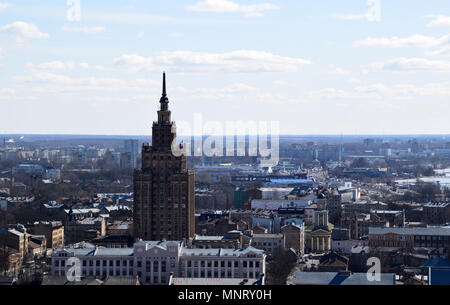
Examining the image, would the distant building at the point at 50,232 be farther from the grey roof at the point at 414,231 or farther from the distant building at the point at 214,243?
the grey roof at the point at 414,231

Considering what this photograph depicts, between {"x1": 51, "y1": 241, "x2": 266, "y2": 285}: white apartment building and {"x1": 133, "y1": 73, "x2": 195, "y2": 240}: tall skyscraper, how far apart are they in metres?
3.51

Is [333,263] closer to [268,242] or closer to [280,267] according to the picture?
[280,267]

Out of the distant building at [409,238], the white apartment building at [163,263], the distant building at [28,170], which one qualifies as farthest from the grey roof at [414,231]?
the distant building at [28,170]

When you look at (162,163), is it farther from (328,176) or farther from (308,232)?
(328,176)

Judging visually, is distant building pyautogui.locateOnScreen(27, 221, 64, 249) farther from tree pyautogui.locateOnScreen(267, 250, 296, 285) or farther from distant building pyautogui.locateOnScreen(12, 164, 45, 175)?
distant building pyautogui.locateOnScreen(12, 164, 45, 175)

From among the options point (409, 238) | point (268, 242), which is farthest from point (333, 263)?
point (409, 238)

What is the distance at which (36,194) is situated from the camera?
40344 millimetres

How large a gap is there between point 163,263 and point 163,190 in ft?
14.9

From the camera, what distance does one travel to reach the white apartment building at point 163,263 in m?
15.7

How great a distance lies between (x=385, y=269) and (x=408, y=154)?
7387 centimetres

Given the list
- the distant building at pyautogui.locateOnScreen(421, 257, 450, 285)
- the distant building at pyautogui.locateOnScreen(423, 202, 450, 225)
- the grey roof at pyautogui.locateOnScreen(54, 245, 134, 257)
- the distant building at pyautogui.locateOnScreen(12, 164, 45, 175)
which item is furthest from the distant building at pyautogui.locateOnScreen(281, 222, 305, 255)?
the distant building at pyautogui.locateOnScreen(12, 164, 45, 175)

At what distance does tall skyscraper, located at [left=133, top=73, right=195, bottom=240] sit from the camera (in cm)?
1984

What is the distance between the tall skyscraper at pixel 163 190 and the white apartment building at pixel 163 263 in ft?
11.5
